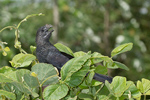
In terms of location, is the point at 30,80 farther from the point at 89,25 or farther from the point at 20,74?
the point at 89,25

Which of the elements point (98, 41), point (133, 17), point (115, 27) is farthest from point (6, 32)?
point (133, 17)

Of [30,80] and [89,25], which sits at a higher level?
[89,25]

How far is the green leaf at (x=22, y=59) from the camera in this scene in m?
0.46

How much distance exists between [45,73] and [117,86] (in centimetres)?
14

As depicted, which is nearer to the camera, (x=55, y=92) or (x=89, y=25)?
(x=55, y=92)

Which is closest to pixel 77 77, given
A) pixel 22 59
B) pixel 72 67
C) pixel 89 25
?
pixel 72 67

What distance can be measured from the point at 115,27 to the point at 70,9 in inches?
46.4

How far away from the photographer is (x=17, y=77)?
41 cm

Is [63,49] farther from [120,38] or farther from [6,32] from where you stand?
[120,38]

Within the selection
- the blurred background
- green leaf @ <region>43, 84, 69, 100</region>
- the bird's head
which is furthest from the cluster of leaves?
the blurred background

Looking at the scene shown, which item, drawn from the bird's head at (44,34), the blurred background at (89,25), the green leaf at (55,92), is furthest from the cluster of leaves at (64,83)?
the blurred background at (89,25)

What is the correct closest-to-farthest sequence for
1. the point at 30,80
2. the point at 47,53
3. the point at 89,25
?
1. the point at 30,80
2. the point at 47,53
3. the point at 89,25

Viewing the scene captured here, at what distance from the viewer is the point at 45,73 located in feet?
1.36

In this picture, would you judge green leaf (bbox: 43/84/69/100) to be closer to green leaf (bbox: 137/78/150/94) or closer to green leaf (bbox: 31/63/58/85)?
green leaf (bbox: 31/63/58/85)
